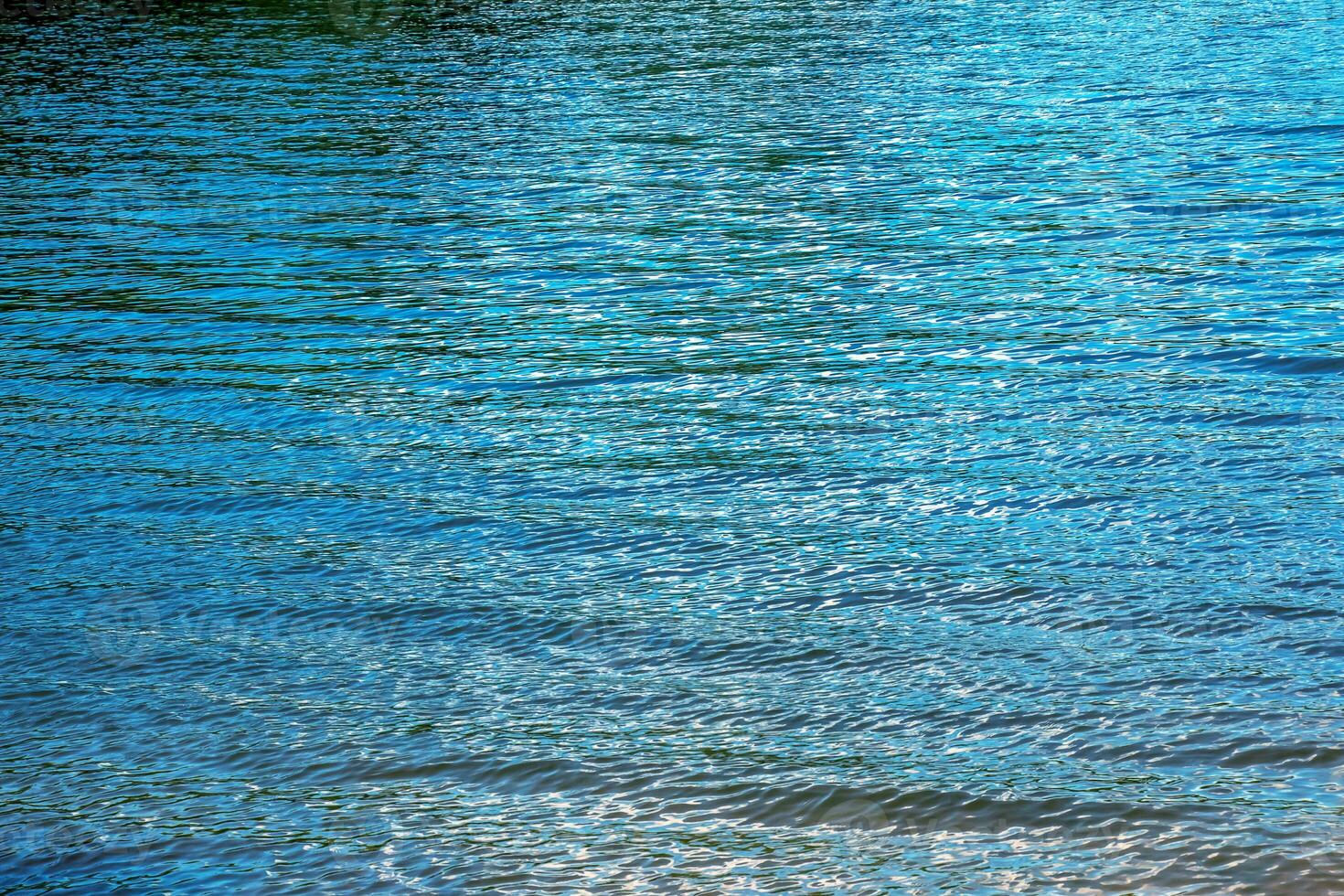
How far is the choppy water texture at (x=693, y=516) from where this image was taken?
5.30 m

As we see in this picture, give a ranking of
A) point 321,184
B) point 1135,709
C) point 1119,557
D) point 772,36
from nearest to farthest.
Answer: point 1135,709 < point 1119,557 < point 321,184 < point 772,36

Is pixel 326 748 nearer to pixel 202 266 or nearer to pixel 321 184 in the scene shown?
pixel 202 266

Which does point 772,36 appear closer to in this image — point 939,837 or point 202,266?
point 202,266

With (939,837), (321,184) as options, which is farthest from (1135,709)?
(321,184)

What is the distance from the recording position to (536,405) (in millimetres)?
9508

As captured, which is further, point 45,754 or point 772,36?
point 772,36

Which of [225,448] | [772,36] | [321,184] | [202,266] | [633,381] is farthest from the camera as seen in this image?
[772,36]

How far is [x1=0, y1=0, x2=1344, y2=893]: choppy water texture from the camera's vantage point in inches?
209

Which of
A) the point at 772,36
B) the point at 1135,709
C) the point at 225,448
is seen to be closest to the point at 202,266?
the point at 225,448

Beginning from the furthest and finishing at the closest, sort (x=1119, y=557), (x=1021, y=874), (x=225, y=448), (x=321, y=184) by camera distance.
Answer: (x=321, y=184) → (x=225, y=448) → (x=1119, y=557) → (x=1021, y=874)

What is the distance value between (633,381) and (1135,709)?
4.74 metres

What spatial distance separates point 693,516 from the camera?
775cm

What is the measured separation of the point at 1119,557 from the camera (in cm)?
691

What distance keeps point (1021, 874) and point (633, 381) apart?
17.8 ft
